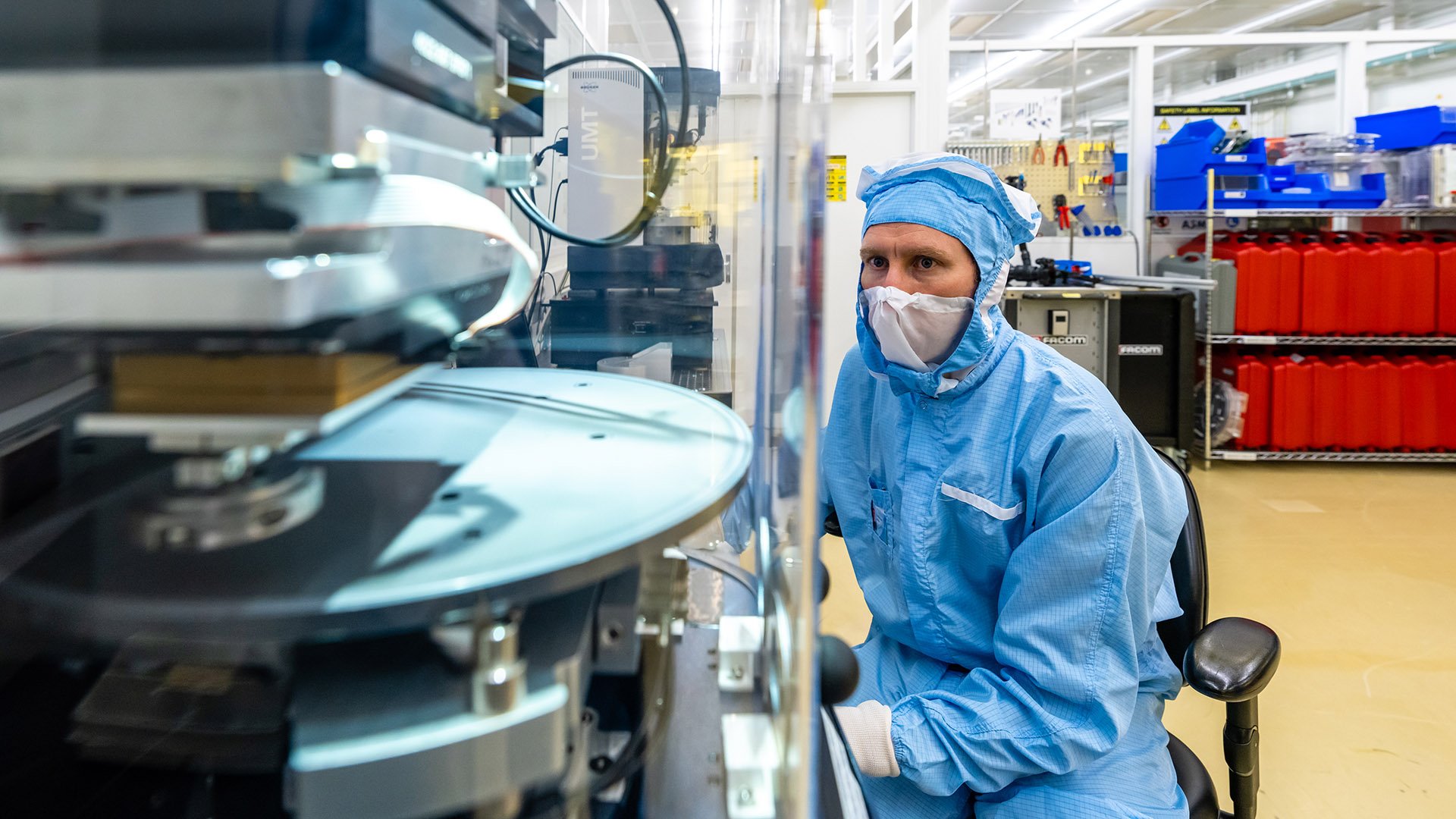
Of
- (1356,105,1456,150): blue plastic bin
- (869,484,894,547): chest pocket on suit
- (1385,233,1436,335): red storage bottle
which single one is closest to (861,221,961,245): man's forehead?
(869,484,894,547): chest pocket on suit

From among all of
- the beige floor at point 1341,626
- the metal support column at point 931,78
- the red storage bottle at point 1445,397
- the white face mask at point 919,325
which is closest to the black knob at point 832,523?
the beige floor at point 1341,626

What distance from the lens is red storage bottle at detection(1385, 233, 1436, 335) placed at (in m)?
4.10

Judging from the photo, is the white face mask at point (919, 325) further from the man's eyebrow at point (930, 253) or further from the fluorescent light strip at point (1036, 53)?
the fluorescent light strip at point (1036, 53)

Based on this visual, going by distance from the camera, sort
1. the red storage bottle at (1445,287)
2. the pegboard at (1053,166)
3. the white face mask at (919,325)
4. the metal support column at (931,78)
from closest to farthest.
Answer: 1. the white face mask at (919,325)
2. the metal support column at (931,78)
3. the red storage bottle at (1445,287)
4. the pegboard at (1053,166)

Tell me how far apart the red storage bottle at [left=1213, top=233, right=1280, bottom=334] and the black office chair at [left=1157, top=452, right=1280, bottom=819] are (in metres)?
3.41

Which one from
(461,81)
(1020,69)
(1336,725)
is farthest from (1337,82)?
(461,81)

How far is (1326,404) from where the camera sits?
4.18m

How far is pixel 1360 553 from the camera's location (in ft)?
10.2

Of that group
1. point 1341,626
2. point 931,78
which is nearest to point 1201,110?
point 931,78

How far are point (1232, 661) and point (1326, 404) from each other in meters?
3.84

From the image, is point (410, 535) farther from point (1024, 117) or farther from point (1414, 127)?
point (1414, 127)

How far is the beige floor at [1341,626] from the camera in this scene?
1832 millimetres

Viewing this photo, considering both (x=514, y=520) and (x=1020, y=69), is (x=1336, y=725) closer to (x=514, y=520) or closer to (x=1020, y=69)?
(x=514, y=520)

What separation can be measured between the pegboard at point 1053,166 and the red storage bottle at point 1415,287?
1.30 m
